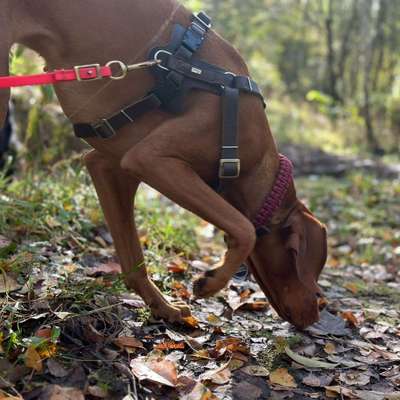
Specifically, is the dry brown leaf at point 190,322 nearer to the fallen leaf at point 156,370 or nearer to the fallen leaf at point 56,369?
the fallen leaf at point 156,370

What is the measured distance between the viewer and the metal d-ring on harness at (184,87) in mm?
2623

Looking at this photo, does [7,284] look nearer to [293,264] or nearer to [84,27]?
[84,27]

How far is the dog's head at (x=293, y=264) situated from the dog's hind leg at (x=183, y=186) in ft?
1.41

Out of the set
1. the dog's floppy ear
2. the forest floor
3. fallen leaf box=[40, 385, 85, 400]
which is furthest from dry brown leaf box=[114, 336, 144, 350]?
the dog's floppy ear

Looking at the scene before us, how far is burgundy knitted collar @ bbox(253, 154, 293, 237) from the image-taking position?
2.95m

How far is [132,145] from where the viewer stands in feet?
8.82

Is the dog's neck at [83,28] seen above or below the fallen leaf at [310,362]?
above

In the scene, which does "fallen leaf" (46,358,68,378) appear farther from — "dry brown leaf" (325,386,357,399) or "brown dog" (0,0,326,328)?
"dry brown leaf" (325,386,357,399)

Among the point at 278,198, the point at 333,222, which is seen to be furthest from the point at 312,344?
the point at 333,222

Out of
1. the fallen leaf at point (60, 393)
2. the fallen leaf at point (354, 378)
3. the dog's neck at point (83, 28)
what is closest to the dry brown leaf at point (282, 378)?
the fallen leaf at point (354, 378)

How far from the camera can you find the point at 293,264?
3.01m

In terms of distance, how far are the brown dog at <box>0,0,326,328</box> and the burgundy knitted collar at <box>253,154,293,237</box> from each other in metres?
0.03

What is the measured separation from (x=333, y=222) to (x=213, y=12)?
13372 mm

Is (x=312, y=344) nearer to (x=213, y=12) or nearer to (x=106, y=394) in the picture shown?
(x=106, y=394)
